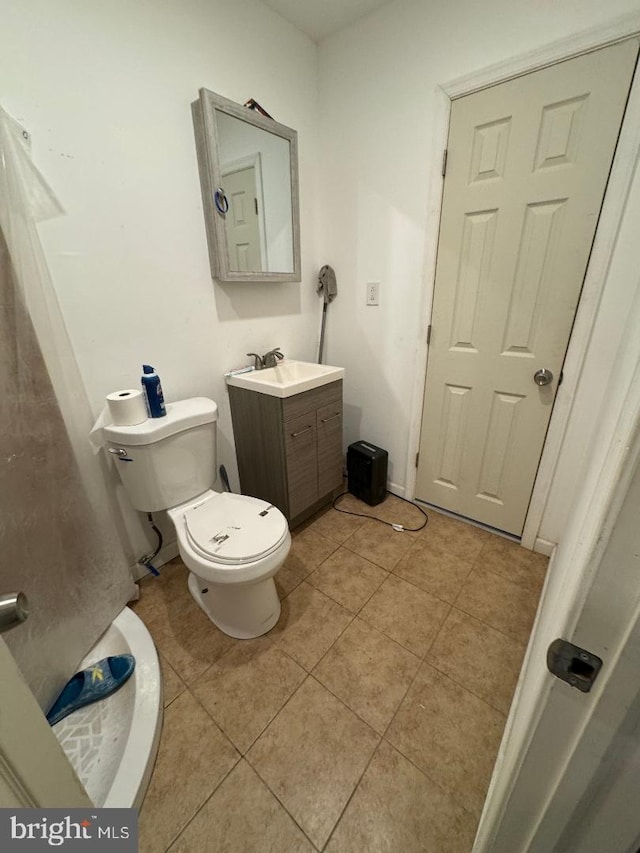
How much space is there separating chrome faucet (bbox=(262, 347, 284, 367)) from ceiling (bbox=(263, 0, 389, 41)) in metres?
1.50

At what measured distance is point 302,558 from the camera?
1.69m

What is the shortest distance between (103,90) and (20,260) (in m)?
0.68

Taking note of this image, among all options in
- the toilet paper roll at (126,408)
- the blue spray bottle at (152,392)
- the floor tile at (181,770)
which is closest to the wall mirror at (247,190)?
the blue spray bottle at (152,392)

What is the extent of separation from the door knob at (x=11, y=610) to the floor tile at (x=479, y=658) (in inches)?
50.0

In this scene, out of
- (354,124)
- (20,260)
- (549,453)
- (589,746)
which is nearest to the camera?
(589,746)

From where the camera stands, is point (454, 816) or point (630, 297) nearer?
point (454, 816)

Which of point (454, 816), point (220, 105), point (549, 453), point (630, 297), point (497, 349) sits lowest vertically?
point (454, 816)

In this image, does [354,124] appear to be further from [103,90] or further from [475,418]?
[475,418]

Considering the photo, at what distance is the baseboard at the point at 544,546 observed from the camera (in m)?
1.66

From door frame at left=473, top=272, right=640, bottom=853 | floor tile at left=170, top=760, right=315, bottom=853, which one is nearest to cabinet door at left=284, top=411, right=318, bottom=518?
floor tile at left=170, top=760, right=315, bottom=853

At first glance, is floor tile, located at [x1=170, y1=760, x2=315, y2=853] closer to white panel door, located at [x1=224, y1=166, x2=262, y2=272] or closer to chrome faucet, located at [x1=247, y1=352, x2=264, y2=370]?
chrome faucet, located at [x1=247, y1=352, x2=264, y2=370]

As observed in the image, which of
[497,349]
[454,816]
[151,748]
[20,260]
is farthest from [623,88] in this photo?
[151,748]

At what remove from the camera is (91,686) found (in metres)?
1.09

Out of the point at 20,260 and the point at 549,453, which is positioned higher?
the point at 20,260
